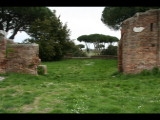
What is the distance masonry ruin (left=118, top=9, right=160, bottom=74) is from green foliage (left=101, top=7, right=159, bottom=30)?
63.8 feet

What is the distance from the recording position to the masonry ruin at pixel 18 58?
591 inches

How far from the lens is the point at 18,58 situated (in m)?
15.2

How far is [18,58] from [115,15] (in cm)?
2349

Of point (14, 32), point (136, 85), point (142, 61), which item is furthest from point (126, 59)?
point (14, 32)

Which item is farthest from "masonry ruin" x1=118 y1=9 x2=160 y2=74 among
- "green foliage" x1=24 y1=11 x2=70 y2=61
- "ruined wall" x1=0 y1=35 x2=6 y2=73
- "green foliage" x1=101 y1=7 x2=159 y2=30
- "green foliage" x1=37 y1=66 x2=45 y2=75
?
"green foliage" x1=101 y1=7 x2=159 y2=30

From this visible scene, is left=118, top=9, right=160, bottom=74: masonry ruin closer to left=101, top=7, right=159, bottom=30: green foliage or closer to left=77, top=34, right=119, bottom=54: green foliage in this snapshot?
left=101, top=7, right=159, bottom=30: green foliage

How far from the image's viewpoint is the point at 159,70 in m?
14.0

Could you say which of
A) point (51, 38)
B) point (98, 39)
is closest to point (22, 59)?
point (51, 38)

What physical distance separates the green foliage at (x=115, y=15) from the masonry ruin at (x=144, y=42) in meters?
19.4

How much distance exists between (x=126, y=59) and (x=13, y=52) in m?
5.19

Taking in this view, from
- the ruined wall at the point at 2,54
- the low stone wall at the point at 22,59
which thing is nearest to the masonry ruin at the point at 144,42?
the low stone wall at the point at 22,59

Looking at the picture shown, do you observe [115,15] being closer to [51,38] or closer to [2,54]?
[51,38]
